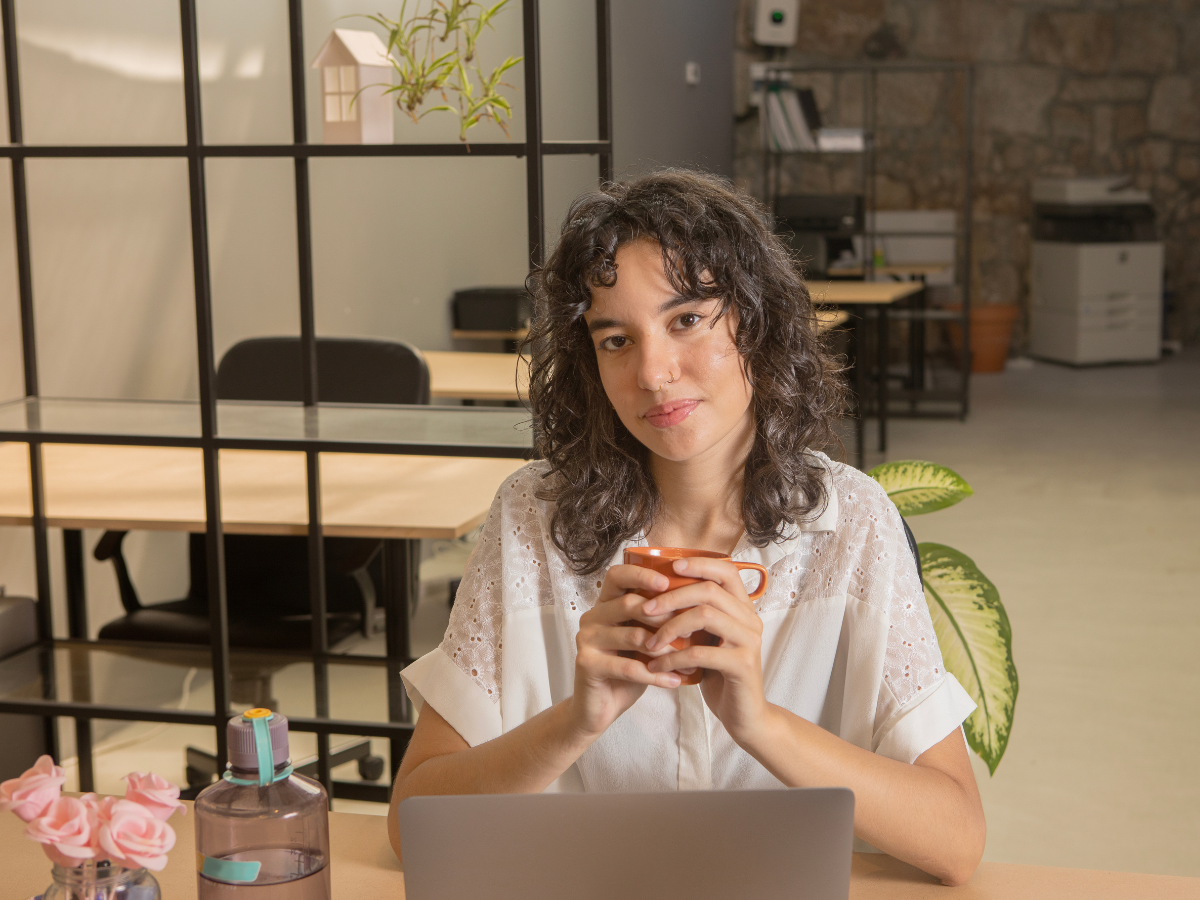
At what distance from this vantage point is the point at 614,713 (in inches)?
35.1

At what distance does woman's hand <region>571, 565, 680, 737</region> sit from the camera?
81cm

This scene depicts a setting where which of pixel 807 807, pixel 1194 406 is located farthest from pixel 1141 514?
pixel 807 807

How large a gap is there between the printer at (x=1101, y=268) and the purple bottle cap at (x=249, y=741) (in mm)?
8398

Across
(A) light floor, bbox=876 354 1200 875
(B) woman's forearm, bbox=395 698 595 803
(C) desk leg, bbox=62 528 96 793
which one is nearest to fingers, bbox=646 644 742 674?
(B) woman's forearm, bbox=395 698 595 803

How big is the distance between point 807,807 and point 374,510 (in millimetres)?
1433

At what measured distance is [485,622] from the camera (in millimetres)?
1161

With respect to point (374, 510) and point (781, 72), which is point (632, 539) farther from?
point (781, 72)

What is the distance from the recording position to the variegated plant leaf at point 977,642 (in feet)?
5.81

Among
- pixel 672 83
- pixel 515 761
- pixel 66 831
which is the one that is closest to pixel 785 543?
pixel 515 761

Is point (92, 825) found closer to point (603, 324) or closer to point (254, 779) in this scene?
point (254, 779)

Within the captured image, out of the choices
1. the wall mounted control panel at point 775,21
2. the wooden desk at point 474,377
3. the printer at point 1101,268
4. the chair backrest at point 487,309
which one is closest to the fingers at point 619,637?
the wooden desk at point 474,377

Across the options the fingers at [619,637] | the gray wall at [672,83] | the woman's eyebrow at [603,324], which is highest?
the gray wall at [672,83]

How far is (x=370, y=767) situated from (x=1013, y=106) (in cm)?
773

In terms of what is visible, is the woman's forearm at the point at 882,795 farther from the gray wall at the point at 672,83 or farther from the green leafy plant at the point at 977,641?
the gray wall at the point at 672,83
